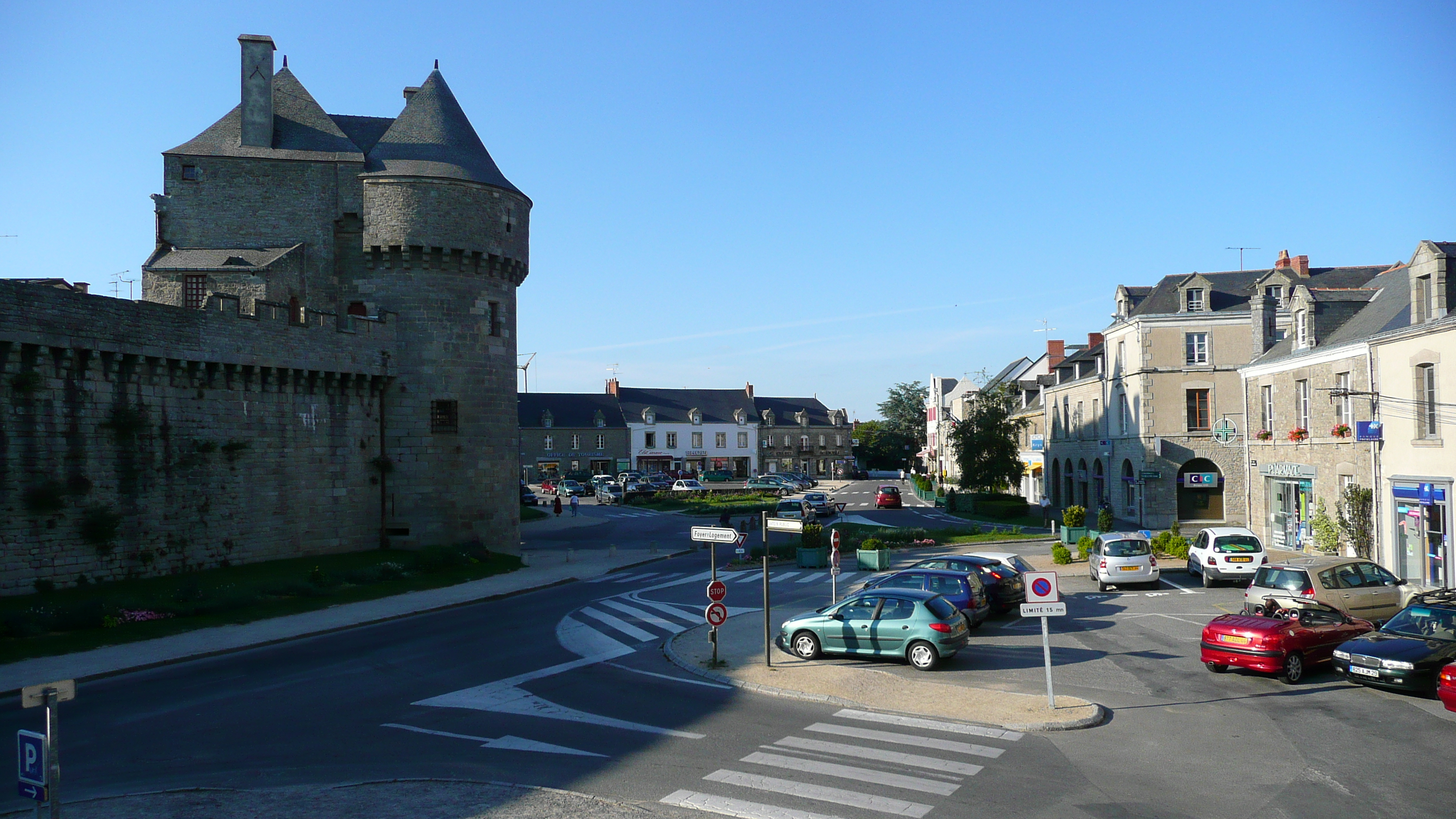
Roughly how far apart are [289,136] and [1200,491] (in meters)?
41.9

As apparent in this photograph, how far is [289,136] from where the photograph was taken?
1391 inches

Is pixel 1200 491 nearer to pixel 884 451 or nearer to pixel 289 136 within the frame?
pixel 289 136

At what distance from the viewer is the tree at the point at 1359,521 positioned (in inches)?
1072

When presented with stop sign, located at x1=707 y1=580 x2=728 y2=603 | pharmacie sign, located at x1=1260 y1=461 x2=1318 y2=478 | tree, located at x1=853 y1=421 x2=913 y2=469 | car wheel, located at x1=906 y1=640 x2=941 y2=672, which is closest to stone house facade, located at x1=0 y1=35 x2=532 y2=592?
stop sign, located at x1=707 y1=580 x2=728 y2=603

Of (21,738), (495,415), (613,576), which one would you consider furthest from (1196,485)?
(21,738)

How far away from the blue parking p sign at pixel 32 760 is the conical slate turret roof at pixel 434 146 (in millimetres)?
28912

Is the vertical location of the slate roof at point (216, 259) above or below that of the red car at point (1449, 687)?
above

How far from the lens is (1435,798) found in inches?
392

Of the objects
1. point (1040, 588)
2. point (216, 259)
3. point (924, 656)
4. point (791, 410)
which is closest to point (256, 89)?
point (216, 259)

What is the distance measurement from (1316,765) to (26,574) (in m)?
25.9

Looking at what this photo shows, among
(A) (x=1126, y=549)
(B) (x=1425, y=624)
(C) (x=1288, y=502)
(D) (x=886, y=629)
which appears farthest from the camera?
(C) (x=1288, y=502)

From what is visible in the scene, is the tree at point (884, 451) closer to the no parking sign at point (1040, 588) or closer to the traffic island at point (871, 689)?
the traffic island at point (871, 689)

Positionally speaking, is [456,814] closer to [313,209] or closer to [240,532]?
[240,532]

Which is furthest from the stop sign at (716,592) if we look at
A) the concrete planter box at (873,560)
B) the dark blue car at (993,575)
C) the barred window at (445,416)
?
the barred window at (445,416)
